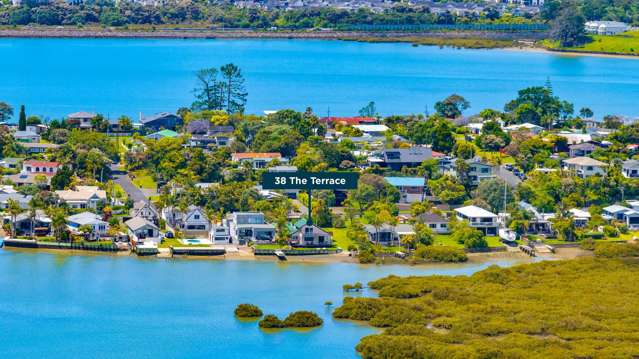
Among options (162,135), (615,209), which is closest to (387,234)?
(615,209)

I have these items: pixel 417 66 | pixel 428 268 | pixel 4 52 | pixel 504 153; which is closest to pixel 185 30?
pixel 4 52

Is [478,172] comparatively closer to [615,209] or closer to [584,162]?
[584,162]

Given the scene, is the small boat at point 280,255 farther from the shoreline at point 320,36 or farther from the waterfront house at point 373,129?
the shoreline at point 320,36

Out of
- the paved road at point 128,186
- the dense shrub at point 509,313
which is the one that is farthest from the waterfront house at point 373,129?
the dense shrub at point 509,313

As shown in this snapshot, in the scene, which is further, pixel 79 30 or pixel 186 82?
pixel 79 30

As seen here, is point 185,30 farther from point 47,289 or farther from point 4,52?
point 47,289

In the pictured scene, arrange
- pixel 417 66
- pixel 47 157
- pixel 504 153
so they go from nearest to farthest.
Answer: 1. pixel 47 157
2. pixel 504 153
3. pixel 417 66

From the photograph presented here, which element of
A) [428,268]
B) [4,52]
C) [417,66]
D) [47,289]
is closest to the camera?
[47,289]
